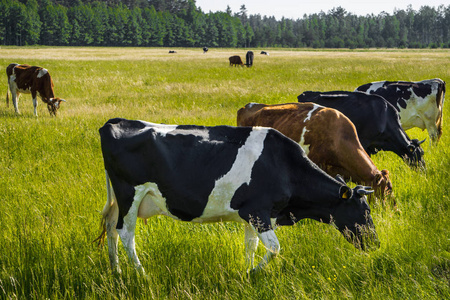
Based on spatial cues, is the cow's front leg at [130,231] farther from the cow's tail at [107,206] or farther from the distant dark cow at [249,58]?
the distant dark cow at [249,58]

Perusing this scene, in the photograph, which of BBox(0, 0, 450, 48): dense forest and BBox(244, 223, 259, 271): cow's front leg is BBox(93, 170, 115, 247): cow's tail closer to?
BBox(244, 223, 259, 271): cow's front leg

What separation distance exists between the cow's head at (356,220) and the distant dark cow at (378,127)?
3637mm

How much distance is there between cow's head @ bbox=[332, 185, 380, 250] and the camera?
14.2ft

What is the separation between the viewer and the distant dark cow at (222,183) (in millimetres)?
4078

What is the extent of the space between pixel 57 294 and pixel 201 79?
20170 millimetres

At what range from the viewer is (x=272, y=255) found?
4.05 metres

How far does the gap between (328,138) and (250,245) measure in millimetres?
2425

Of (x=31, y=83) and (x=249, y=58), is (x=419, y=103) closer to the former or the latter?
(x=31, y=83)

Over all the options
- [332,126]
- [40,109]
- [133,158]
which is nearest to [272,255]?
[133,158]

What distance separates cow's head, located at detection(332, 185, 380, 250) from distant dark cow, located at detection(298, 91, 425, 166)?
3637mm

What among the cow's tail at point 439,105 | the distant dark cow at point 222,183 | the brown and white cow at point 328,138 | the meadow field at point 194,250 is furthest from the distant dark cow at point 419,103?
the distant dark cow at point 222,183

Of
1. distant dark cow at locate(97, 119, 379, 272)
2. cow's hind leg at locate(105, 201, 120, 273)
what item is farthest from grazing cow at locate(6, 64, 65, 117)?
distant dark cow at locate(97, 119, 379, 272)

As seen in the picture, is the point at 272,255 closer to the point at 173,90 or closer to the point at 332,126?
the point at 332,126

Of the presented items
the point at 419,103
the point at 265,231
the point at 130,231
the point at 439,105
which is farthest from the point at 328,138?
the point at 439,105
